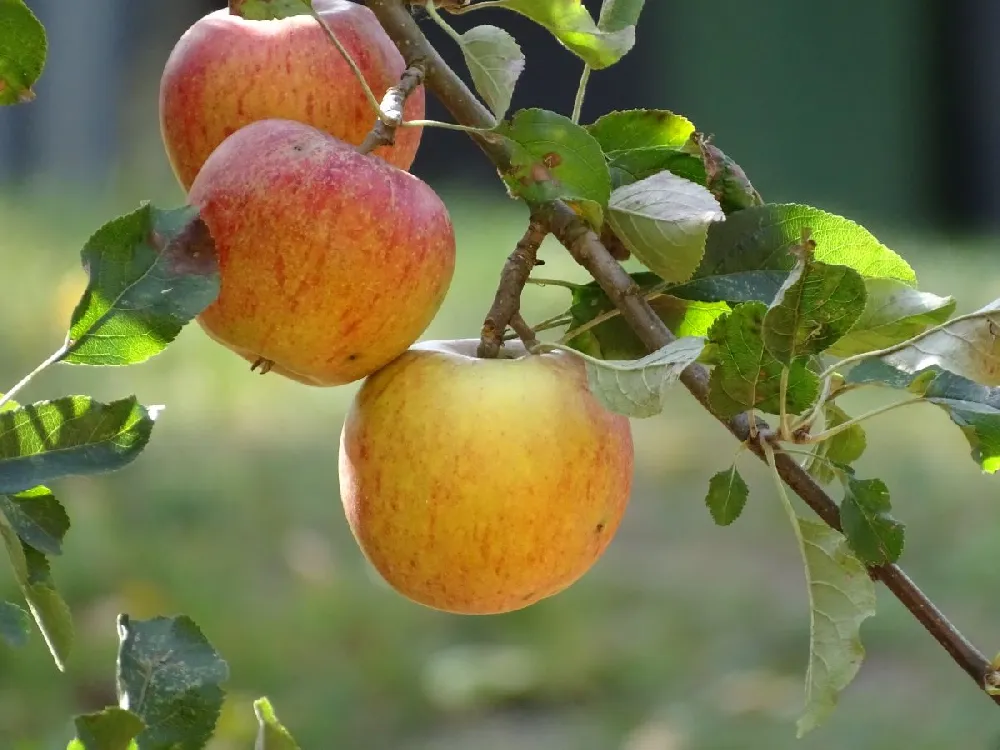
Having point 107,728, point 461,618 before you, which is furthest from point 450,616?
point 107,728

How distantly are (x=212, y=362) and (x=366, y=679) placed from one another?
1.22 meters

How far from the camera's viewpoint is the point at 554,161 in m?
0.62

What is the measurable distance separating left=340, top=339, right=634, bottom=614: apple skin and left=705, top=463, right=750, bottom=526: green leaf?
0.08 metres

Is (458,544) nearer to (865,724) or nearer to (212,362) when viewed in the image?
(865,724)

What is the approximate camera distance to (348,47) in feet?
2.43

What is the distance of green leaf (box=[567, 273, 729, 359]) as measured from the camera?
71 cm

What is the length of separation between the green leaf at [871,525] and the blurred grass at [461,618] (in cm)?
125

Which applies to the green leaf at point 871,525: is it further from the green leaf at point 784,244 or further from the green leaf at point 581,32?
the green leaf at point 581,32

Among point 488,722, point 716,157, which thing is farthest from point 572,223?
point 488,722

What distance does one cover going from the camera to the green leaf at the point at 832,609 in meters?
0.64

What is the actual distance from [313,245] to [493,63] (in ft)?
0.51

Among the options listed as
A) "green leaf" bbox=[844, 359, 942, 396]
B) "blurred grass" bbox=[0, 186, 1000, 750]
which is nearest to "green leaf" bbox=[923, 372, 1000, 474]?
"green leaf" bbox=[844, 359, 942, 396]

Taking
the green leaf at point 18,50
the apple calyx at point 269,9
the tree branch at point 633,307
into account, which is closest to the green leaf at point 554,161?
the tree branch at point 633,307

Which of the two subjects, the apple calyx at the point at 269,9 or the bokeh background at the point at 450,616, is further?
the bokeh background at the point at 450,616
